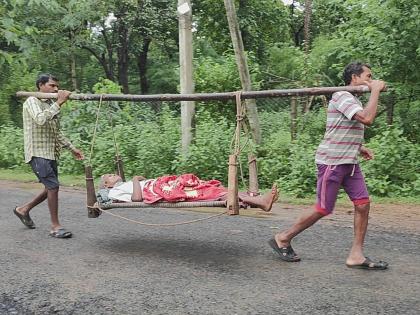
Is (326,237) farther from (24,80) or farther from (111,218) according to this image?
(24,80)

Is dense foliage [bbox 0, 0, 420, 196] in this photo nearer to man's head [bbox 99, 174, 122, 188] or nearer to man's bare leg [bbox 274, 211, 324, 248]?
man's head [bbox 99, 174, 122, 188]

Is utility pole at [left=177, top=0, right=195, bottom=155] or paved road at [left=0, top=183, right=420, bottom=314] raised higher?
utility pole at [left=177, top=0, right=195, bottom=155]

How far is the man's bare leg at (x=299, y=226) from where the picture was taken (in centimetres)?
470

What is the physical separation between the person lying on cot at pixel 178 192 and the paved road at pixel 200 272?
61 cm

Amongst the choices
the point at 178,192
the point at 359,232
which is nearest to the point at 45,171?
the point at 178,192

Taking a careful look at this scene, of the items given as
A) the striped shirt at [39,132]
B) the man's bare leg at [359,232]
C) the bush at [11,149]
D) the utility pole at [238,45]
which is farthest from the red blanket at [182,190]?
the bush at [11,149]

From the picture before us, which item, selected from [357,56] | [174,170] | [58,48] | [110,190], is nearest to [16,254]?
[110,190]

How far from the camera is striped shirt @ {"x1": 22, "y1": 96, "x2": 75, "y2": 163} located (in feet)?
18.8

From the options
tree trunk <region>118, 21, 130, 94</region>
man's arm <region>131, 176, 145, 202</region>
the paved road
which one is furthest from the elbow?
tree trunk <region>118, 21, 130, 94</region>

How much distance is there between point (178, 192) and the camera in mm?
4891

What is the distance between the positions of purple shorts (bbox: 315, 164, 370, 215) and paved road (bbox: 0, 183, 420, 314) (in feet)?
1.98

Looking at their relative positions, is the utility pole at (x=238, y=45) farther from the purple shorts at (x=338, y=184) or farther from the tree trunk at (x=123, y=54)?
the tree trunk at (x=123, y=54)

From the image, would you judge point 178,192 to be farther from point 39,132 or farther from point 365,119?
point 39,132

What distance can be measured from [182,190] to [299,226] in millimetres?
1167
